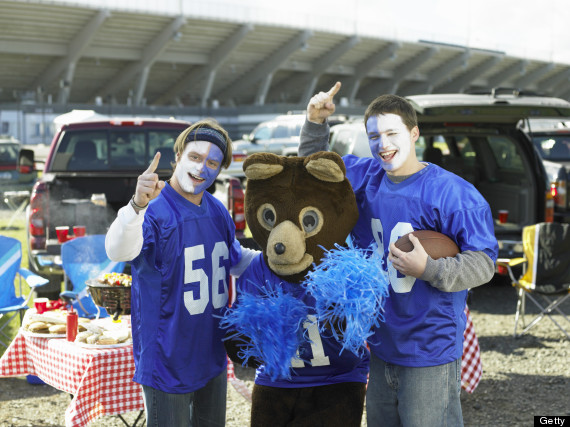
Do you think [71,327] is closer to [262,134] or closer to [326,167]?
[326,167]

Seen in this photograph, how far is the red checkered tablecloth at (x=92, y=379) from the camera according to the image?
3217mm

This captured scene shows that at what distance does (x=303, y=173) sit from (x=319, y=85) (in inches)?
1975

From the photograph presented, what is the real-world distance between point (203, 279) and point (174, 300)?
0.15 meters


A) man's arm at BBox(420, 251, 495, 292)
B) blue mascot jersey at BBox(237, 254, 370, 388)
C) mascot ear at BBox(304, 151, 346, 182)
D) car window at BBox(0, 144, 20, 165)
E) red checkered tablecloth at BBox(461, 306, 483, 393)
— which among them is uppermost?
car window at BBox(0, 144, 20, 165)

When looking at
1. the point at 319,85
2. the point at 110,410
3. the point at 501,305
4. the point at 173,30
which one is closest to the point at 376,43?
the point at 319,85

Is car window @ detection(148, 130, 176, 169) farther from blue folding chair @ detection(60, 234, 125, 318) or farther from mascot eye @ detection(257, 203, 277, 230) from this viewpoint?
mascot eye @ detection(257, 203, 277, 230)

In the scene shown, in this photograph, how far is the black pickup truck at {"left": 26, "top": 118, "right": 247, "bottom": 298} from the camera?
6.30 m

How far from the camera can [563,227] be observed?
6.30 meters

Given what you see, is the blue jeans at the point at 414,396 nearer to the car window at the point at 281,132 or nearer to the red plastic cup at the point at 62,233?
the red plastic cup at the point at 62,233

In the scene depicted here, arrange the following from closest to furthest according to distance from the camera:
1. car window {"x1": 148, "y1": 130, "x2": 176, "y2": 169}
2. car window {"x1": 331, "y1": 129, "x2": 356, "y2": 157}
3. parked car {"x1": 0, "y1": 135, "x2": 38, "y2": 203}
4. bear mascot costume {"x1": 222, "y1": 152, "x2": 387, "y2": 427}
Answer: bear mascot costume {"x1": 222, "y1": 152, "x2": 387, "y2": 427}
car window {"x1": 148, "y1": 130, "x2": 176, "y2": 169}
car window {"x1": 331, "y1": 129, "x2": 356, "y2": 157}
parked car {"x1": 0, "y1": 135, "x2": 38, "y2": 203}


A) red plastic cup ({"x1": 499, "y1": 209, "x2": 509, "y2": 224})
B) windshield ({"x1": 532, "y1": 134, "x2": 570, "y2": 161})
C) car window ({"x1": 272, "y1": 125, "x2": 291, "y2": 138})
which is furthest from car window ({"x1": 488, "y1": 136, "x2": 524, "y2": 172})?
car window ({"x1": 272, "y1": 125, "x2": 291, "y2": 138})

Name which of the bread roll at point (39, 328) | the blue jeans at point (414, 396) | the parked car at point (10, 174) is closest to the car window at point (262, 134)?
the parked car at point (10, 174)

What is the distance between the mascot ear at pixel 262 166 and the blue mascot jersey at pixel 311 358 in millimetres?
371

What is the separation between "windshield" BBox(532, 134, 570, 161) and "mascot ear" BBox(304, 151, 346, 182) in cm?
924
